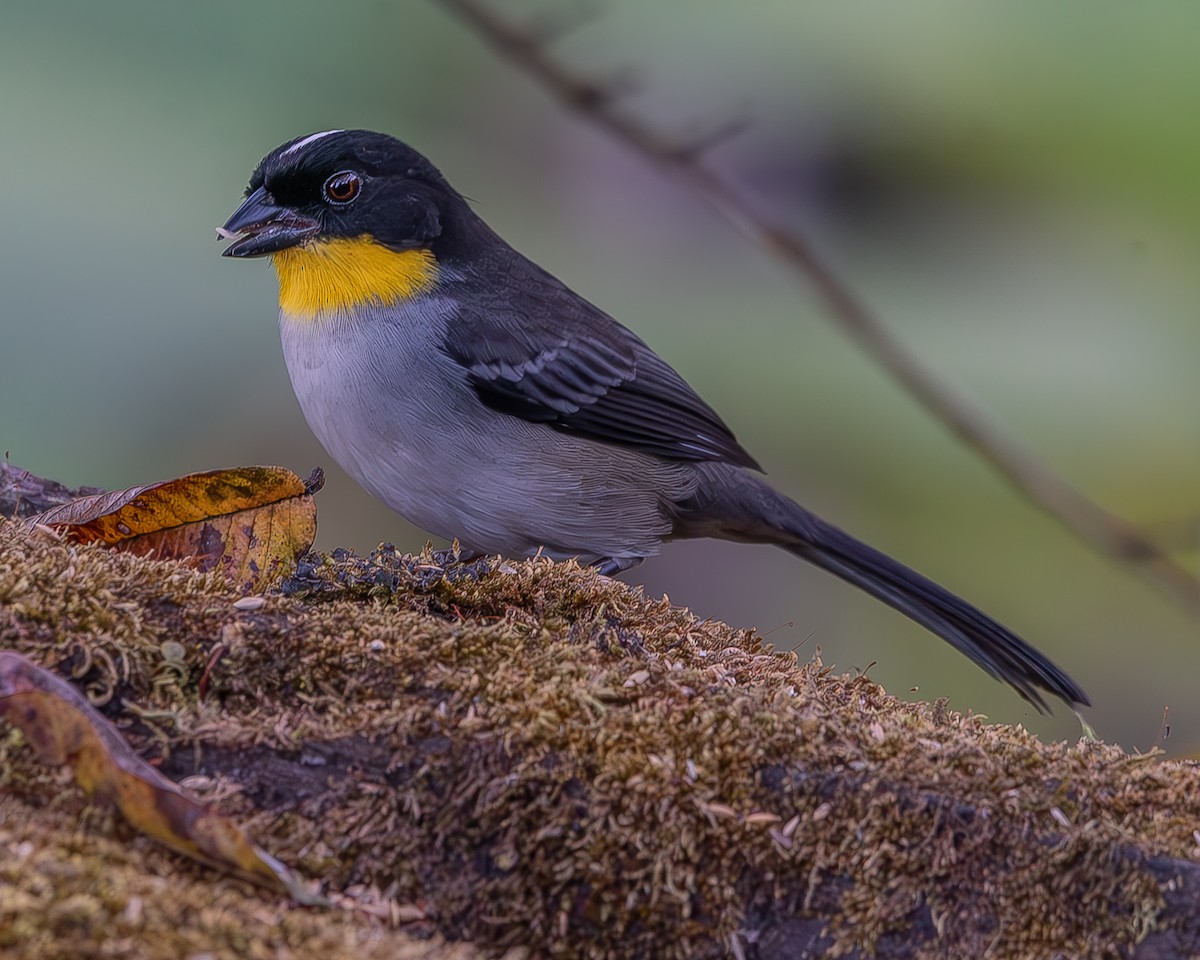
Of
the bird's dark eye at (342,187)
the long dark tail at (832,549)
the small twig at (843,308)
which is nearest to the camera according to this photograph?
the small twig at (843,308)

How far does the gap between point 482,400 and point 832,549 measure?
166cm

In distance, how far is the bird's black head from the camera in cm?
448

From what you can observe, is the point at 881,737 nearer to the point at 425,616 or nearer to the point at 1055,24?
the point at 425,616

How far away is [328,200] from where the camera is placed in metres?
Result: 4.56

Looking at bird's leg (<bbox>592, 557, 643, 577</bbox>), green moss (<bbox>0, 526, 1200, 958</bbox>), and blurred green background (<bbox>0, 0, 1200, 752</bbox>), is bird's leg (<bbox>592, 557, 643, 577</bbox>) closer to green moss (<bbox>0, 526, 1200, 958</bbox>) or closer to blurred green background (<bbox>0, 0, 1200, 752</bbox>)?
green moss (<bbox>0, 526, 1200, 958</bbox>)

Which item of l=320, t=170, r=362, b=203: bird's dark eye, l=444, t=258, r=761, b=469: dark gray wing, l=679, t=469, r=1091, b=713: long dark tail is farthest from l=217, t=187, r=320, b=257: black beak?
l=679, t=469, r=1091, b=713: long dark tail

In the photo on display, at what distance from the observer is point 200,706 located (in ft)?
7.82

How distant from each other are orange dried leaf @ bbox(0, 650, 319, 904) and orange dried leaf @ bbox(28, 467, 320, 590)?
1032 mm

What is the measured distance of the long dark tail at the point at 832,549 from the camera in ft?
15.6

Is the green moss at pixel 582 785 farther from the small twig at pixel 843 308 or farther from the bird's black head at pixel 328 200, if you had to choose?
the bird's black head at pixel 328 200

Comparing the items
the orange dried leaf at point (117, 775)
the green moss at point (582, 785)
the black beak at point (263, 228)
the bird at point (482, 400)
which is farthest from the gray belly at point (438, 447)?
the orange dried leaf at point (117, 775)

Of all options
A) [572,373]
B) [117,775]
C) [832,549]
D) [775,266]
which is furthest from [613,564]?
[117,775]

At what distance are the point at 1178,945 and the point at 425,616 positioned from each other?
5.68 ft

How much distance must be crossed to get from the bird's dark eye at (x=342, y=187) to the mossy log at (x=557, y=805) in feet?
7.43
